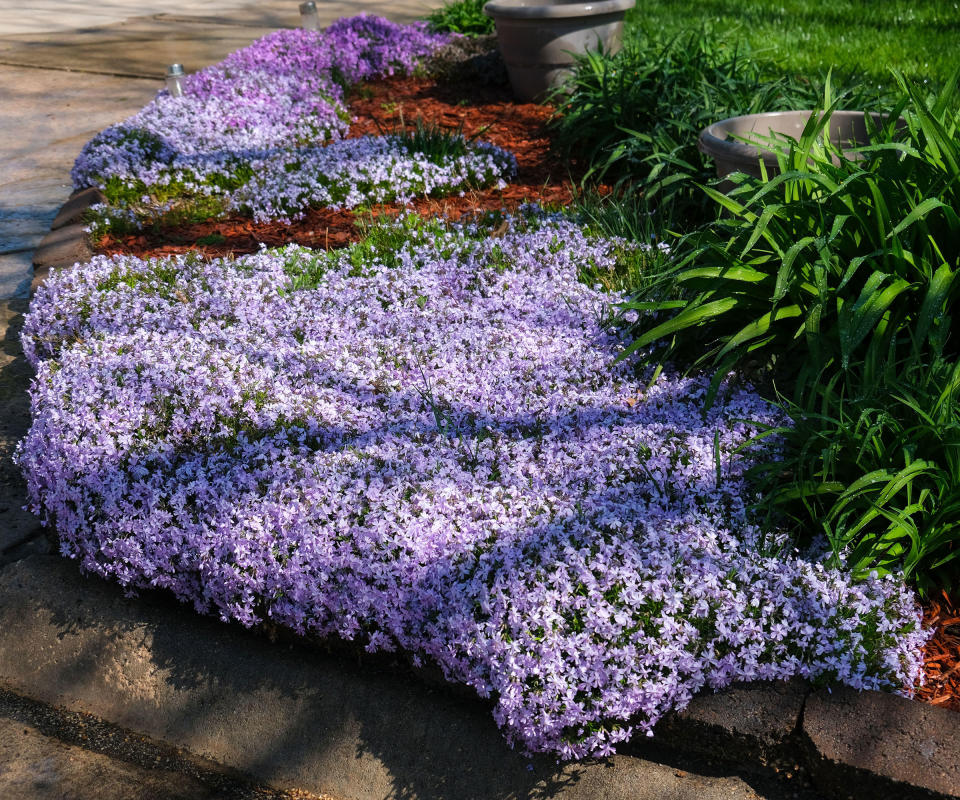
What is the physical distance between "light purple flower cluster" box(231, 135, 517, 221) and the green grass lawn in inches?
124

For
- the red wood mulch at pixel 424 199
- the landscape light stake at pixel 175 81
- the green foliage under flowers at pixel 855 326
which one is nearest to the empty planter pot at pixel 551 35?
the red wood mulch at pixel 424 199

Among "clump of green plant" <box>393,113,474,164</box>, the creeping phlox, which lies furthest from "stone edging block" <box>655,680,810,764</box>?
the creeping phlox

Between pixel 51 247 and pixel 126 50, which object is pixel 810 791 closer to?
pixel 51 247

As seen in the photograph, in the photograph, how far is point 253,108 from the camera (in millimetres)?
7121

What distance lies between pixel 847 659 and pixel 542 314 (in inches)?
80.3

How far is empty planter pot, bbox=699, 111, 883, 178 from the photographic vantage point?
158 inches

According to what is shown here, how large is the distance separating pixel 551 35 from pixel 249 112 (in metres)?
2.44

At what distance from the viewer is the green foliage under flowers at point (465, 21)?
416 inches

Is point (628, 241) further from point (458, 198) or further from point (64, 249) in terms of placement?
point (64, 249)

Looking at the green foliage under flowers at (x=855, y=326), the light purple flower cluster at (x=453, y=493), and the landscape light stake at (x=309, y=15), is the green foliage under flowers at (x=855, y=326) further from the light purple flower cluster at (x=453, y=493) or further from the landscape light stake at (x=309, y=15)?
the landscape light stake at (x=309, y=15)

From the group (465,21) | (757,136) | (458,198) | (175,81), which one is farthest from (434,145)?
(465,21)

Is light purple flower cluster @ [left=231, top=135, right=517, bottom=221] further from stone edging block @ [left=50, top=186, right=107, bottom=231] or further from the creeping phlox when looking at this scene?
stone edging block @ [left=50, top=186, right=107, bottom=231]

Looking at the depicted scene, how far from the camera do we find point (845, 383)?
2.94 meters

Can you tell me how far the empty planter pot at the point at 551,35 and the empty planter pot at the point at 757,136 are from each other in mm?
2856
